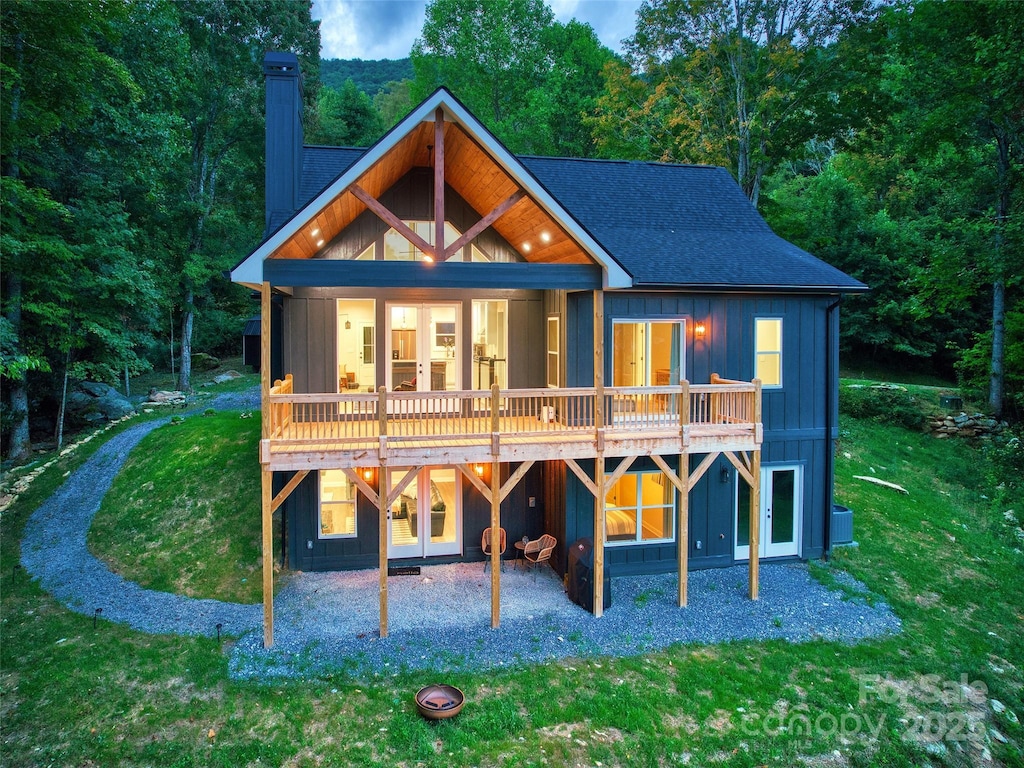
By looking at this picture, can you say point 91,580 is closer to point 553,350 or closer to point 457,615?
point 457,615

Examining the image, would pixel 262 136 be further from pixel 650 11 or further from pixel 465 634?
pixel 465 634

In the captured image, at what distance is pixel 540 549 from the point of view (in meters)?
11.1

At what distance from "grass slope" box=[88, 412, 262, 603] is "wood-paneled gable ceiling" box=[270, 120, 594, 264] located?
590cm

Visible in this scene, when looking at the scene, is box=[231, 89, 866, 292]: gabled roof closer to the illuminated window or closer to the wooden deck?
the illuminated window

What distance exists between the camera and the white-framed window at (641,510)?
11469 mm

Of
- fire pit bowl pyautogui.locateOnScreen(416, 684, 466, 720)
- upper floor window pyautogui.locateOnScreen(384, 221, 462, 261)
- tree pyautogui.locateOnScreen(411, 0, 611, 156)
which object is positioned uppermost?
tree pyautogui.locateOnScreen(411, 0, 611, 156)

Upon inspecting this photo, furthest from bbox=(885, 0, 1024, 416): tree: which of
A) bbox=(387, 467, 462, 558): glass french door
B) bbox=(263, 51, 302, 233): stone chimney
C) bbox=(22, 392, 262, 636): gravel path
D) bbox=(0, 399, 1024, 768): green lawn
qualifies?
bbox=(22, 392, 262, 636): gravel path

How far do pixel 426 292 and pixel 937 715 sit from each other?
32.8 feet

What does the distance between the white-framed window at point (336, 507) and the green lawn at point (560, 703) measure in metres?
1.77

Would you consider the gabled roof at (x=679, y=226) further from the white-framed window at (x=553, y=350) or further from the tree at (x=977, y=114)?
the tree at (x=977, y=114)

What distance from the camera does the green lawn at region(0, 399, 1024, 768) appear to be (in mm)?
6426

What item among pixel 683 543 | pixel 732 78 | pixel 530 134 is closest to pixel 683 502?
pixel 683 543

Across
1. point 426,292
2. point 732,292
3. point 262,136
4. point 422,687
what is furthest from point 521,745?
point 262,136

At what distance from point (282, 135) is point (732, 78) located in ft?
54.5
